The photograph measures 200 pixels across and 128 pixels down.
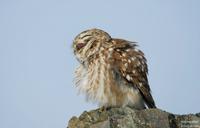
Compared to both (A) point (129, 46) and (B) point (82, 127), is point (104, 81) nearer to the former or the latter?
(A) point (129, 46)

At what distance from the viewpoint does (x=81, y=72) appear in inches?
401

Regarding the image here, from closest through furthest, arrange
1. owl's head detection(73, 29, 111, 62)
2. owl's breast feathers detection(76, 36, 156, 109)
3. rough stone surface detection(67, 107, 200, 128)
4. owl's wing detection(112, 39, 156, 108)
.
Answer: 1. rough stone surface detection(67, 107, 200, 128)
2. owl's breast feathers detection(76, 36, 156, 109)
3. owl's wing detection(112, 39, 156, 108)
4. owl's head detection(73, 29, 111, 62)

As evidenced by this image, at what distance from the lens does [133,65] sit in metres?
10.2

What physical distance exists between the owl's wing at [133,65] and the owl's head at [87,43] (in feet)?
1.14

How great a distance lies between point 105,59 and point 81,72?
0.61m

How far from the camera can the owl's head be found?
10203 mm

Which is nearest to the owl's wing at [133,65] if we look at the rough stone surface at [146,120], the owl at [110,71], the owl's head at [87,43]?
the owl at [110,71]

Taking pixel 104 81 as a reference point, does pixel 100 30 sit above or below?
above

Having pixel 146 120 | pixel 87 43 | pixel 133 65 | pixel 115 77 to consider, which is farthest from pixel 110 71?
pixel 146 120

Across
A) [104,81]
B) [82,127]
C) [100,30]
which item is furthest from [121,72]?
[82,127]

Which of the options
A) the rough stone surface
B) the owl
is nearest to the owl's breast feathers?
the owl

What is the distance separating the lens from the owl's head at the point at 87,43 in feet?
33.5

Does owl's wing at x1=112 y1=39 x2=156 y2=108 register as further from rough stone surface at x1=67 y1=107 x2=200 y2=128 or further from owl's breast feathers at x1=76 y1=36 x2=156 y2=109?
rough stone surface at x1=67 y1=107 x2=200 y2=128

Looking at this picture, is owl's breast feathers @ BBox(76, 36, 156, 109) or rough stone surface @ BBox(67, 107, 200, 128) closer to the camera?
rough stone surface @ BBox(67, 107, 200, 128)
